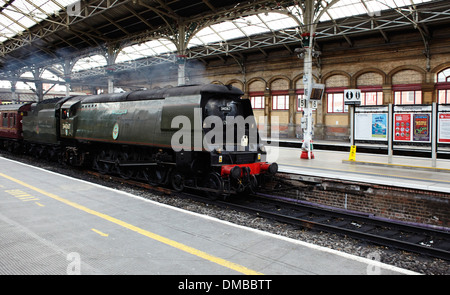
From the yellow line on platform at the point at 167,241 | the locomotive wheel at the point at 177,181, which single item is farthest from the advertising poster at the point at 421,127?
the yellow line on platform at the point at 167,241

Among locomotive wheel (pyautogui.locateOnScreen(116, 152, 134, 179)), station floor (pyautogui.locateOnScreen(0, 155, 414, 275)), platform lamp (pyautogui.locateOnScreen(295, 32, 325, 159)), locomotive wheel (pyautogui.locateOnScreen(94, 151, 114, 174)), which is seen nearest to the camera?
station floor (pyautogui.locateOnScreen(0, 155, 414, 275))

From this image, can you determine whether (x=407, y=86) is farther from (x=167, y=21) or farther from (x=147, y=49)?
(x=147, y=49)

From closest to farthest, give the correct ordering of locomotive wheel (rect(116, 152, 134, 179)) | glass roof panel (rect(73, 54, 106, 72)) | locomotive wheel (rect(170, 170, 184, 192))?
1. locomotive wheel (rect(170, 170, 184, 192))
2. locomotive wheel (rect(116, 152, 134, 179))
3. glass roof panel (rect(73, 54, 106, 72))

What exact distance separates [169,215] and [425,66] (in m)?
18.2

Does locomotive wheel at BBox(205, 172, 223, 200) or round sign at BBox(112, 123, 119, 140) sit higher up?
round sign at BBox(112, 123, 119, 140)

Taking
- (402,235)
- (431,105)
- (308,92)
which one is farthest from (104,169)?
(431,105)

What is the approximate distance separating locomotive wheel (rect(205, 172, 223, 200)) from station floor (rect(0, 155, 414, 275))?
1.58m

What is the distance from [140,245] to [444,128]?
9460mm

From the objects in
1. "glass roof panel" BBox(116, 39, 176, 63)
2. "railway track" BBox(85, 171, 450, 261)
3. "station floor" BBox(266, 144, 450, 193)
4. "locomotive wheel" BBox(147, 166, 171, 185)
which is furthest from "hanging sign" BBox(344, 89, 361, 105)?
"glass roof panel" BBox(116, 39, 176, 63)

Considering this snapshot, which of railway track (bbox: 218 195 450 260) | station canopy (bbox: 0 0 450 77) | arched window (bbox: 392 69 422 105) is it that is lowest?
railway track (bbox: 218 195 450 260)

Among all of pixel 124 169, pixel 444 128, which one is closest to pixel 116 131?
pixel 124 169

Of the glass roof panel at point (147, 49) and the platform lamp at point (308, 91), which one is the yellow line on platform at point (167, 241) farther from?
the glass roof panel at point (147, 49)

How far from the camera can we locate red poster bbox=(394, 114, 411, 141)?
1090 cm

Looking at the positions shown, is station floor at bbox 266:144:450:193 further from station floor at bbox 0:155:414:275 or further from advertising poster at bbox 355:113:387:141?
station floor at bbox 0:155:414:275
